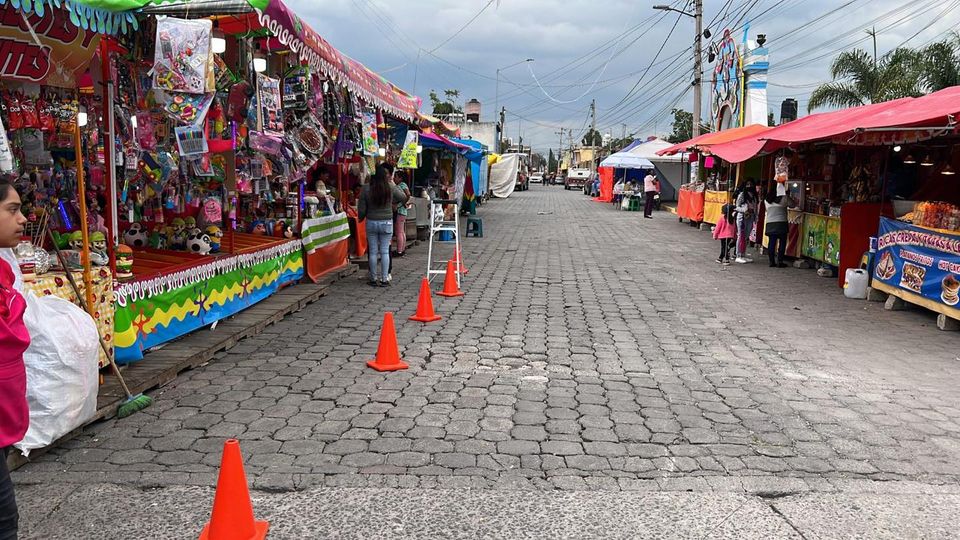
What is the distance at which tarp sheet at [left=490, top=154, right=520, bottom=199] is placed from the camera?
4069cm

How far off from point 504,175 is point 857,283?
1278 inches

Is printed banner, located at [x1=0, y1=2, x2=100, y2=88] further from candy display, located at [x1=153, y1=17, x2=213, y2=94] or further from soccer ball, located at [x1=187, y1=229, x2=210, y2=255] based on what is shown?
soccer ball, located at [x1=187, y1=229, x2=210, y2=255]

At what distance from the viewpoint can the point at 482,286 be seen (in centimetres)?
1071

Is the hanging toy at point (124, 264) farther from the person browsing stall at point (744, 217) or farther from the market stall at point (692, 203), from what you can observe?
the market stall at point (692, 203)

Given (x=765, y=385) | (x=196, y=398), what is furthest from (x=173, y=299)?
(x=765, y=385)

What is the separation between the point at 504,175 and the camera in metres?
41.7

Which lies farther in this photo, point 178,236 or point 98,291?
point 178,236

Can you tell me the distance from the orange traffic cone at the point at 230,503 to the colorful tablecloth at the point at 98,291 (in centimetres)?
235

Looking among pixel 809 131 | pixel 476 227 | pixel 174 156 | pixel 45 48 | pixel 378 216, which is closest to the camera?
pixel 45 48

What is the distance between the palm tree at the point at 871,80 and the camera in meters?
20.6

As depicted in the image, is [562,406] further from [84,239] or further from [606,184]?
[606,184]

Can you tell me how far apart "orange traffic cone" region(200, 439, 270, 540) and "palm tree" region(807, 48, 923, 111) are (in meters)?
22.7

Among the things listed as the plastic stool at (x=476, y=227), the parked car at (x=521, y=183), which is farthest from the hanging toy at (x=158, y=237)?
the parked car at (x=521, y=183)

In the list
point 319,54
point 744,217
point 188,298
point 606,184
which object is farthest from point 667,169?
point 188,298
